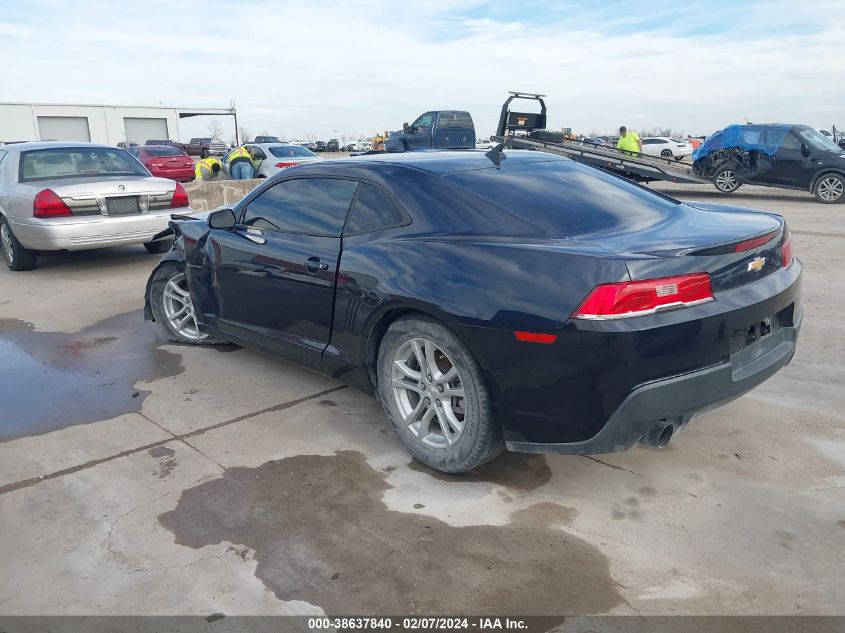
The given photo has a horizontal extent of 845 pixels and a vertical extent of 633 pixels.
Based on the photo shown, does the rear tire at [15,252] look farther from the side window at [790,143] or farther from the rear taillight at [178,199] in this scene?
the side window at [790,143]

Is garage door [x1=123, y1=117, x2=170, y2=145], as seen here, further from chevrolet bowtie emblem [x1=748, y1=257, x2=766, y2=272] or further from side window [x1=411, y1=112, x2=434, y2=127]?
chevrolet bowtie emblem [x1=748, y1=257, x2=766, y2=272]

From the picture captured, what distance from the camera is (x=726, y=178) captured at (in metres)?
16.3

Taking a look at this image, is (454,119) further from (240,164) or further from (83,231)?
(83,231)

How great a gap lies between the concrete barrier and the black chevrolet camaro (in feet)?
23.4

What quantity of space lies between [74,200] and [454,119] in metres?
16.6

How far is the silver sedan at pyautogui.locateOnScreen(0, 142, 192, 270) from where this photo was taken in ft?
25.0

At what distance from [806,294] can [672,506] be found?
4.47 m

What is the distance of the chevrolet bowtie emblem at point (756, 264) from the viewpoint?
119 inches

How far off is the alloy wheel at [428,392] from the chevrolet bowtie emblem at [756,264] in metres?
1.38

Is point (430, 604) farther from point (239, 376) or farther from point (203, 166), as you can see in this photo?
point (203, 166)

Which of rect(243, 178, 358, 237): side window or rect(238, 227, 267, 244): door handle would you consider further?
rect(238, 227, 267, 244): door handle

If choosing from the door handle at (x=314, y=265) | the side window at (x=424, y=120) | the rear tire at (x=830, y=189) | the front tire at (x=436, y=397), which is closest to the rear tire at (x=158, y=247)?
the door handle at (x=314, y=265)

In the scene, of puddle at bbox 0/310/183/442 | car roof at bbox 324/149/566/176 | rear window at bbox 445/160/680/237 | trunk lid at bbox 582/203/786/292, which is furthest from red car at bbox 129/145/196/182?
trunk lid at bbox 582/203/786/292

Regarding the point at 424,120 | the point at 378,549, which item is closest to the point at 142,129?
the point at 424,120
